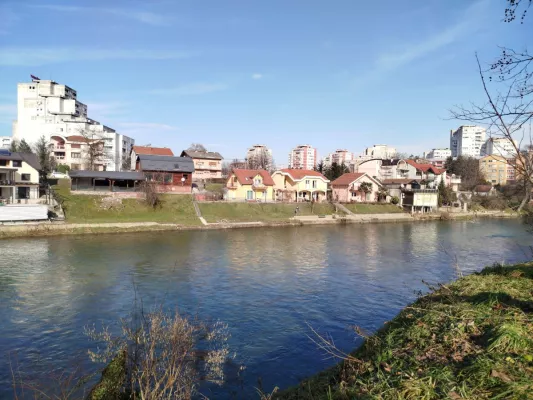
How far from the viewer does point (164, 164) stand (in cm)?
4697

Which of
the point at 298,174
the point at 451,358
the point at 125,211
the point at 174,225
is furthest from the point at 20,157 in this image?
the point at 451,358

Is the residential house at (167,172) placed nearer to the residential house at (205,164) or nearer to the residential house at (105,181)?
the residential house at (105,181)

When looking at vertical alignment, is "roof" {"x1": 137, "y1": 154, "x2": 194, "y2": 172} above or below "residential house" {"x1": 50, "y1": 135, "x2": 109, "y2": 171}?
below

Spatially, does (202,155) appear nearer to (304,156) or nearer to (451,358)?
(451,358)

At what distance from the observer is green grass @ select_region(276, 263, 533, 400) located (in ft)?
12.9

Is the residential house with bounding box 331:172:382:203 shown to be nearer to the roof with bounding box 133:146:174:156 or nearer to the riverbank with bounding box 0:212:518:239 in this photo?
the riverbank with bounding box 0:212:518:239

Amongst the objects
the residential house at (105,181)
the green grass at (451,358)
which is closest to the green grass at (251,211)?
the residential house at (105,181)

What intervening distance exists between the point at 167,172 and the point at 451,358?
4462cm

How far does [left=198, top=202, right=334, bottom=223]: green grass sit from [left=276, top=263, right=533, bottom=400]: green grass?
33.1 m

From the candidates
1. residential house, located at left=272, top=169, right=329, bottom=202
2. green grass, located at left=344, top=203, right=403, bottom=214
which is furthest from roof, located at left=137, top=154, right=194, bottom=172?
green grass, located at left=344, top=203, right=403, bottom=214

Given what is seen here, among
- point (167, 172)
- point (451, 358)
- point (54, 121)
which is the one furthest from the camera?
point (54, 121)

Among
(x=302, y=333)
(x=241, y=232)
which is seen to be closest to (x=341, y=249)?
(x=241, y=232)

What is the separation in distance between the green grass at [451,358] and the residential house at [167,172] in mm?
41234

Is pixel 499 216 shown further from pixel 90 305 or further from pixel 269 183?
pixel 90 305
